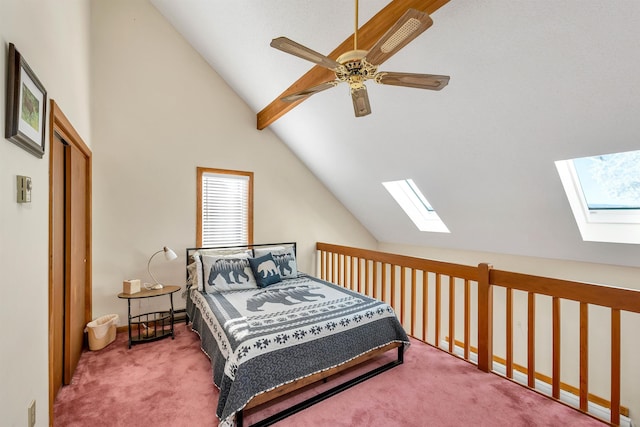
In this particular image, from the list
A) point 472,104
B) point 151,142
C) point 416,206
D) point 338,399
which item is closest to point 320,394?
point 338,399

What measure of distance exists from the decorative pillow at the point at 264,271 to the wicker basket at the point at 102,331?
60.1 inches

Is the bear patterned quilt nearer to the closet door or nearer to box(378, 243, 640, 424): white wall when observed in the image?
the closet door

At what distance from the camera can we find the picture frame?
119 centimetres

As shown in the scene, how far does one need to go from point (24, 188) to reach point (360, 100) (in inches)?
73.7

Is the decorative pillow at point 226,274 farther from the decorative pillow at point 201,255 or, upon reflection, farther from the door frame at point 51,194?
the door frame at point 51,194

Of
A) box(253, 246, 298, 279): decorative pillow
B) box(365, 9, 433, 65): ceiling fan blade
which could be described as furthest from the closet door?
box(365, 9, 433, 65): ceiling fan blade

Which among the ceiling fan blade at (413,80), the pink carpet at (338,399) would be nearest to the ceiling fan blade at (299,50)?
the ceiling fan blade at (413,80)

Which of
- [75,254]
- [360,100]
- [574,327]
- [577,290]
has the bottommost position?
[574,327]

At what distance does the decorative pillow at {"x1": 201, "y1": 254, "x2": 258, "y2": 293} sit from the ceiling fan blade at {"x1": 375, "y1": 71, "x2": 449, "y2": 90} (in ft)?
8.03

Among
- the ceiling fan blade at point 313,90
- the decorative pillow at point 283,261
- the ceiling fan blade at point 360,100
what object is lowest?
the decorative pillow at point 283,261

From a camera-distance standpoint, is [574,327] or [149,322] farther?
[574,327]

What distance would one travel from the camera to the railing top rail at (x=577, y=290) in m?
1.82

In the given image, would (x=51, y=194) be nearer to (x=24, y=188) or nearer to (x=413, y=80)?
(x=24, y=188)

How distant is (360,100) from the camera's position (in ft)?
6.64
